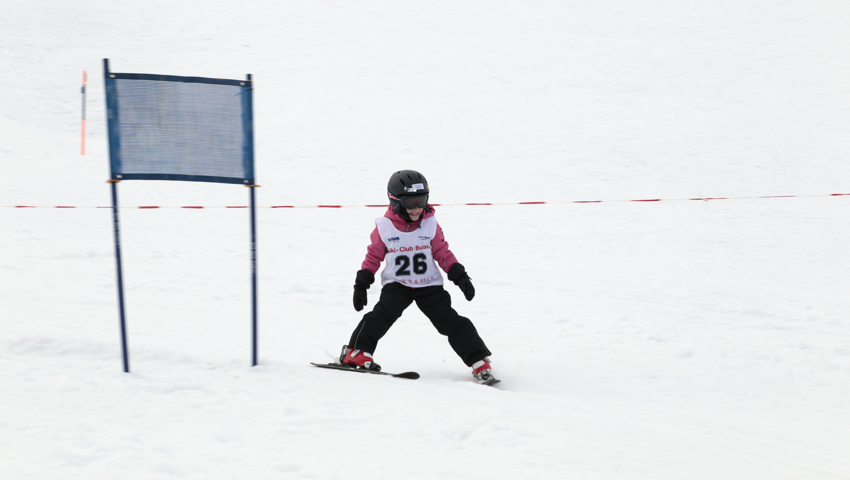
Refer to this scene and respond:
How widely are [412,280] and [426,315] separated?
0.29 metres

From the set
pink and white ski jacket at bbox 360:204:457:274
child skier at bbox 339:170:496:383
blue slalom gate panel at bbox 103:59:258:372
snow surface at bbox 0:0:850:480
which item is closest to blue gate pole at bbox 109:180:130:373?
blue slalom gate panel at bbox 103:59:258:372

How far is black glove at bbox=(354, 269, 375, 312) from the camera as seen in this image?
15.3 ft

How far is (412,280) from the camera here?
16.1 ft

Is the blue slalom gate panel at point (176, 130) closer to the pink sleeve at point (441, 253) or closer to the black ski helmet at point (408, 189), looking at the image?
the black ski helmet at point (408, 189)

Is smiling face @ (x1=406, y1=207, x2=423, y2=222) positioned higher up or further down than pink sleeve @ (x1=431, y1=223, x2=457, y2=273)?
higher up

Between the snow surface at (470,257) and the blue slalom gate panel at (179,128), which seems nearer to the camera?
the snow surface at (470,257)

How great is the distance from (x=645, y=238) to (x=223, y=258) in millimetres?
6075

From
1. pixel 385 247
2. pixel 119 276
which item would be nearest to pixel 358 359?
pixel 385 247

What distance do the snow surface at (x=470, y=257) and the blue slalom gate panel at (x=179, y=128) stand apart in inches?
53.9

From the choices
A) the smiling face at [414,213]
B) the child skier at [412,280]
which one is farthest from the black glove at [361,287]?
the smiling face at [414,213]

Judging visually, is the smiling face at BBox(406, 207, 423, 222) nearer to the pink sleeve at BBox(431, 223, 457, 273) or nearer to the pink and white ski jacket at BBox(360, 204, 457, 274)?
the pink and white ski jacket at BBox(360, 204, 457, 274)

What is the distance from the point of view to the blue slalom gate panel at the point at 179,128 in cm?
411

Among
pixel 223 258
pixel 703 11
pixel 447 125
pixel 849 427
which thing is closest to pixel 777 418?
pixel 849 427

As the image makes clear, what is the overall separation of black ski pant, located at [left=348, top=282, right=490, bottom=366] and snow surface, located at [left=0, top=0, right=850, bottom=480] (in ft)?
1.02
